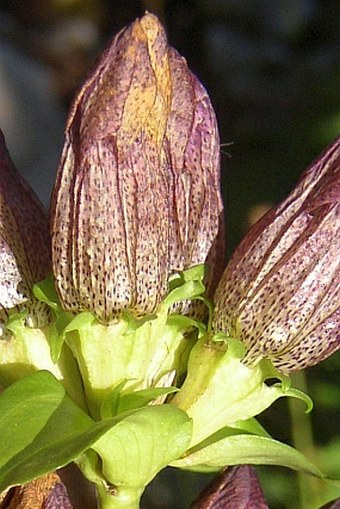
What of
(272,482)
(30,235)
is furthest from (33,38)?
(30,235)

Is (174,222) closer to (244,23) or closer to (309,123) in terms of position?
(309,123)

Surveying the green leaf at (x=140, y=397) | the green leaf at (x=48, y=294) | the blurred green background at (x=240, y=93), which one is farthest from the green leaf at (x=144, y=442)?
the blurred green background at (x=240, y=93)

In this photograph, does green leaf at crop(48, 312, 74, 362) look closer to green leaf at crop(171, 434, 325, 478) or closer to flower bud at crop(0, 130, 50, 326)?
flower bud at crop(0, 130, 50, 326)

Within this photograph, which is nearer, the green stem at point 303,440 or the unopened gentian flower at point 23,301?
the unopened gentian flower at point 23,301

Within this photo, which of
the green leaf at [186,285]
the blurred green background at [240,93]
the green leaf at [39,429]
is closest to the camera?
the green leaf at [39,429]

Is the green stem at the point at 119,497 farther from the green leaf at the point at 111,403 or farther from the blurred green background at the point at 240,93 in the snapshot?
the blurred green background at the point at 240,93

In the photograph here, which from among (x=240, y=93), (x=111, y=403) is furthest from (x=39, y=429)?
(x=240, y=93)

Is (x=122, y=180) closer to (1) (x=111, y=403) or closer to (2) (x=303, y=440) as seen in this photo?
(1) (x=111, y=403)
